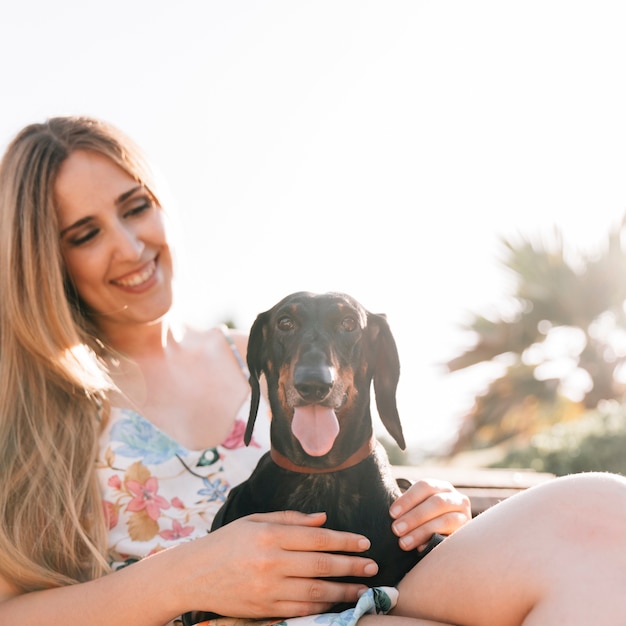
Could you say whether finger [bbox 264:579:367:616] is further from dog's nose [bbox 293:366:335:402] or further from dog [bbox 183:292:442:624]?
dog's nose [bbox 293:366:335:402]

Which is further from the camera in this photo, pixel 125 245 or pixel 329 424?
pixel 125 245

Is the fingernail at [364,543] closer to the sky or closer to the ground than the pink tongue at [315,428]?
closer to the ground

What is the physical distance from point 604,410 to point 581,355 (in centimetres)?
155

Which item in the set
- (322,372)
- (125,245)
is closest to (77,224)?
(125,245)

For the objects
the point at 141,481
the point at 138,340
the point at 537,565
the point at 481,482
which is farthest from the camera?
the point at 481,482

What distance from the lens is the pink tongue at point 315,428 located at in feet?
6.16

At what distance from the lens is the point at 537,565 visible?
1647mm

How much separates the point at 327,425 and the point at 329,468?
143 millimetres

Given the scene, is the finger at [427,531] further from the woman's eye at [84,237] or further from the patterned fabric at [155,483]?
the woman's eye at [84,237]

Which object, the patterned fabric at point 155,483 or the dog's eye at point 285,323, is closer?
the dog's eye at point 285,323

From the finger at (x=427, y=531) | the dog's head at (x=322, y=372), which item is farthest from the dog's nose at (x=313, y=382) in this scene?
the finger at (x=427, y=531)

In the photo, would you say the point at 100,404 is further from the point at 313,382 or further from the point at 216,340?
the point at 313,382

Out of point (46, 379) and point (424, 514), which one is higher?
point (46, 379)

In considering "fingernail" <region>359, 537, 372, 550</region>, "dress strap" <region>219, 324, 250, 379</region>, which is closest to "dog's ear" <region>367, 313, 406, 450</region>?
"fingernail" <region>359, 537, 372, 550</region>
